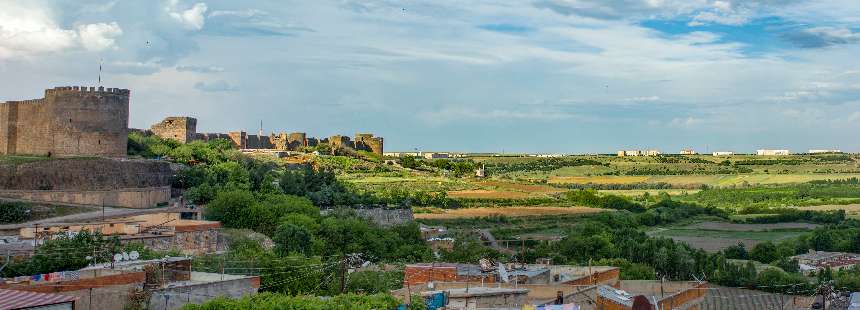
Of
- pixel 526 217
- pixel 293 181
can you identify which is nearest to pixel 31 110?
pixel 293 181

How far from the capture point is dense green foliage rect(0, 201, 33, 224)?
1122 inches

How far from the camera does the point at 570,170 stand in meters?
129

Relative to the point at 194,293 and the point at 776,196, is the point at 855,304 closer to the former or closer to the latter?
the point at 194,293

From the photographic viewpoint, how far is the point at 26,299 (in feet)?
47.0

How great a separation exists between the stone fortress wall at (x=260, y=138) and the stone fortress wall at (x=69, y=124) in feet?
41.5

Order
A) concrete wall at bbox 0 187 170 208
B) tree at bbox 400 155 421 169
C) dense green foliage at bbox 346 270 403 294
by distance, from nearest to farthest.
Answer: dense green foliage at bbox 346 270 403 294
concrete wall at bbox 0 187 170 208
tree at bbox 400 155 421 169

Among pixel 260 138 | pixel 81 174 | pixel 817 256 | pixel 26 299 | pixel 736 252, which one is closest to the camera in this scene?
pixel 26 299

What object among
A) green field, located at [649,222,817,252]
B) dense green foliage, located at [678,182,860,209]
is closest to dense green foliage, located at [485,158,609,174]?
dense green foliage, located at [678,182,860,209]

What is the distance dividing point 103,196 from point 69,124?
349cm

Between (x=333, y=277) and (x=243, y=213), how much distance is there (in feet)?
31.8

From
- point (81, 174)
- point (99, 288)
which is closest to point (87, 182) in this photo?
point (81, 174)

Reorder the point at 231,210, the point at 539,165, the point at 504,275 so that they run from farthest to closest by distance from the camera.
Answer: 1. the point at 539,165
2. the point at 231,210
3. the point at 504,275

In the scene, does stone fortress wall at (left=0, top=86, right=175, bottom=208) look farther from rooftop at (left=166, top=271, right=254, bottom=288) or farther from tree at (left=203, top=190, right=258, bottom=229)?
rooftop at (left=166, top=271, right=254, bottom=288)

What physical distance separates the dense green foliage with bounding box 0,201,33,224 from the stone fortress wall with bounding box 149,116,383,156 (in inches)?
759
